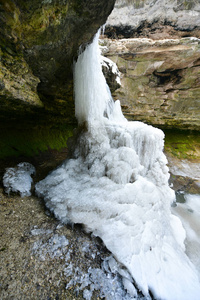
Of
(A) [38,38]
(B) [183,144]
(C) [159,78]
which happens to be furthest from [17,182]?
(B) [183,144]

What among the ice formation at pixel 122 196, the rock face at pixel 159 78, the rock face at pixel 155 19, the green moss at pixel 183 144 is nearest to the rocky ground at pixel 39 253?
the ice formation at pixel 122 196

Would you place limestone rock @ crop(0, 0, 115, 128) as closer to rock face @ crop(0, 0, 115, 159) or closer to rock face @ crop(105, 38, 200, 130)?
rock face @ crop(0, 0, 115, 159)

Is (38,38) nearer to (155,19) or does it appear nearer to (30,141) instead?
(30,141)

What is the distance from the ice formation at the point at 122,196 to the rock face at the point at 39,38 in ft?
2.55

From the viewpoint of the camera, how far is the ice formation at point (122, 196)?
6.79 ft

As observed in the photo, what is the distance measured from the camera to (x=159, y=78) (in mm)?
8555

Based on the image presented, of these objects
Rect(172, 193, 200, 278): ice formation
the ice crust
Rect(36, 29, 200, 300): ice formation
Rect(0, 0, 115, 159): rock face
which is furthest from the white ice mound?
Rect(172, 193, 200, 278): ice formation

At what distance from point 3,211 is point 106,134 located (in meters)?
3.08

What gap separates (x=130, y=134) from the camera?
379cm

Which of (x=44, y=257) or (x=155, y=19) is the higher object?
(x=155, y=19)

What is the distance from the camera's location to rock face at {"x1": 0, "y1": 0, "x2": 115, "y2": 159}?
1826mm

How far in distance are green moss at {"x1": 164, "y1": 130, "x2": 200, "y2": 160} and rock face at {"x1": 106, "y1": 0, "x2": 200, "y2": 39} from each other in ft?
22.9

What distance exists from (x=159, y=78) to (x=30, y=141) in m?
8.98

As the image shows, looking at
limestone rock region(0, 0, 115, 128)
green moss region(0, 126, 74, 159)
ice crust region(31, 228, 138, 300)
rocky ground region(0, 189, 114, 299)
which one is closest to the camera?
rocky ground region(0, 189, 114, 299)
